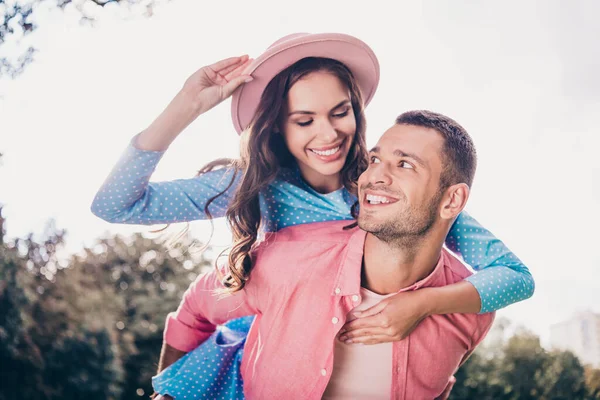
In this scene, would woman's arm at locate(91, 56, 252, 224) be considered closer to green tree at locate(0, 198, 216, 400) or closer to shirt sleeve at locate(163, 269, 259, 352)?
shirt sleeve at locate(163, 269, 259, 352)

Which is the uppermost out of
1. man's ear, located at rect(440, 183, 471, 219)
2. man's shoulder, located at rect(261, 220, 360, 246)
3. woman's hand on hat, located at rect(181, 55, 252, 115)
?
woman's hand on hat, located at rect(181, 55, 252, 115)

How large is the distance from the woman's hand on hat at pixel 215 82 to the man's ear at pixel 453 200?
3.19 ft

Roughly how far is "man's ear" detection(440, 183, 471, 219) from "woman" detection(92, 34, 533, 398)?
0.96ft

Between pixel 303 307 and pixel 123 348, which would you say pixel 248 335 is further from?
pixel 123 348

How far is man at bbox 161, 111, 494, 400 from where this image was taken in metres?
2.41

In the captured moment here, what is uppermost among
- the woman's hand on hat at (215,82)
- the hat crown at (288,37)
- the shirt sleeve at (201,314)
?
the hat crown at (288,37)

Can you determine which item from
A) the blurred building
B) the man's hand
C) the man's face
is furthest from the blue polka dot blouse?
the blurred building

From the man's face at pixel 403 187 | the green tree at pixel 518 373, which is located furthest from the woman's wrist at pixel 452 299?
the green tree at pixel 518 373

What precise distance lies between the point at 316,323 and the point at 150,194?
2.78ft

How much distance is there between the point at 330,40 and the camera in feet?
9.03

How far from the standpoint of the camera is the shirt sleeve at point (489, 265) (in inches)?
99.0

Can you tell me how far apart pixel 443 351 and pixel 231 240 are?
1003 millimetres

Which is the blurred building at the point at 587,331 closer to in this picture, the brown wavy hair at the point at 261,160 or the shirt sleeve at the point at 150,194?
the brown wavy hair at the point at 261,160

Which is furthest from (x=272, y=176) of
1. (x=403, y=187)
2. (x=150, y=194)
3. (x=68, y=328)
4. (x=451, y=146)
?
(x=68, y=328)
